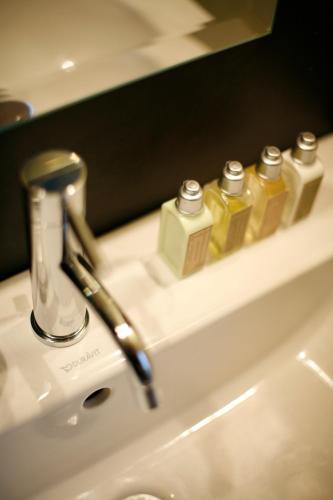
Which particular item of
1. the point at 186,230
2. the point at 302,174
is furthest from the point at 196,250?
the point at 302,174

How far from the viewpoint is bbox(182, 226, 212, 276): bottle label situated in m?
0.60

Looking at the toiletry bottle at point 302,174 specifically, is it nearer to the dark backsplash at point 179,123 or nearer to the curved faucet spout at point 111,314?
the dark backsplash at point 179,123

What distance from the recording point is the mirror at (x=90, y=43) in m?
0.48

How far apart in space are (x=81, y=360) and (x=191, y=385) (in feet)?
0.52

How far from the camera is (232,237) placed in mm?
646

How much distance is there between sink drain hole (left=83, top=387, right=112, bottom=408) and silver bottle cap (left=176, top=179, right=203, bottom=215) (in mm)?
187

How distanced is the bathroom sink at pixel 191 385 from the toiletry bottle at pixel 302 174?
0.03m

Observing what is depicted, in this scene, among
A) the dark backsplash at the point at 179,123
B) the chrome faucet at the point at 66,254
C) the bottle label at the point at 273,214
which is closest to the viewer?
the chrome faucet at the point at 66,254

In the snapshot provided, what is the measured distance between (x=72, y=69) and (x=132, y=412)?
1.13 feet

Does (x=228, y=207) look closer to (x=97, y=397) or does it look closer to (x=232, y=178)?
(x=232, y=178)

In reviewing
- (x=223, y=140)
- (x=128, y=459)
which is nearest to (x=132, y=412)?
(x=128, y=459)

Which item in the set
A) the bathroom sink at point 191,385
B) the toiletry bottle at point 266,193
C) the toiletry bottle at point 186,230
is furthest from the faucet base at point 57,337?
the toiletry bottle at point 266,193

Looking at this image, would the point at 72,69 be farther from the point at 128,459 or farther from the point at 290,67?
the point at 128,459

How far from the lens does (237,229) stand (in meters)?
0.64
